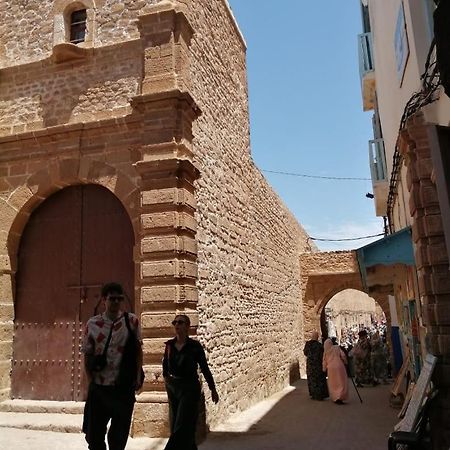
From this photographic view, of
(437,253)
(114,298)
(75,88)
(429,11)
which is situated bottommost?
(114,298)

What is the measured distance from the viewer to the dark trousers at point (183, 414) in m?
4.66

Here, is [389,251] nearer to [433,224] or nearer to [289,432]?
[433,224]

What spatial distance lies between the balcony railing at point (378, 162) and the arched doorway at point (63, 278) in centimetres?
757

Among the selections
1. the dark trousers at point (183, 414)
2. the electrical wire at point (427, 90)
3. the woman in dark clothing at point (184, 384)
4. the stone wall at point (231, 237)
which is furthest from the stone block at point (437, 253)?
the stone wall at point (231, 237)

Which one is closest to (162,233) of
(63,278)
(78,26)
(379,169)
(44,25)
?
(63,278)

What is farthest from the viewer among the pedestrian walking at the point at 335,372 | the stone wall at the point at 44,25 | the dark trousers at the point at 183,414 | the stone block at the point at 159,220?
the pedestrian walking at the point at 335,372

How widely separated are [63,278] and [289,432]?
4003 mm

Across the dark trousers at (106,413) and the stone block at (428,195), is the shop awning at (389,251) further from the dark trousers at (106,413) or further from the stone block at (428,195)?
the dark trousers at (106,413)

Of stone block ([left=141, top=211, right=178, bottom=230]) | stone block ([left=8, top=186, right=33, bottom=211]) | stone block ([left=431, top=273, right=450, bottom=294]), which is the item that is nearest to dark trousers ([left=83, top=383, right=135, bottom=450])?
stone block ([left=141, top=211, right=178, bottom=230])

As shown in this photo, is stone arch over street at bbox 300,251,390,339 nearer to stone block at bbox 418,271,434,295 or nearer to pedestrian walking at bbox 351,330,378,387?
pedestrian walking at bbox 351,330,378,387

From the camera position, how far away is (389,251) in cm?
655

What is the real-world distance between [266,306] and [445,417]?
6.75 meters

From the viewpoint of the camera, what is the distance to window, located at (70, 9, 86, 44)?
8.07 meters

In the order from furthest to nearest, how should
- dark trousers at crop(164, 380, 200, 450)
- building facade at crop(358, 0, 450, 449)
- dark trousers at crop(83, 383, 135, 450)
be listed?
dark trousers at crop(164, 380, 200, 450)
building facade at crop(358, 0, 450, 449)
dark trousers at crop(83, 383, 135, 450)
